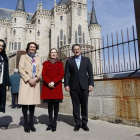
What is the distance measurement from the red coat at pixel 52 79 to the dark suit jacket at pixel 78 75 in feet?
0.55

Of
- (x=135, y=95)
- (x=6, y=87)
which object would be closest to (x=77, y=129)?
(x=135, y=95)

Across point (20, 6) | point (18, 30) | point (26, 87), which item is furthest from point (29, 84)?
point (20, 6)

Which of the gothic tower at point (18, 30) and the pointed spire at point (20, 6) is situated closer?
the gothic tower at point (18, 30)

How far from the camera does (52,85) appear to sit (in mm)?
3303

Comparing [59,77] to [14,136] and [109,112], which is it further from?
[109,112]

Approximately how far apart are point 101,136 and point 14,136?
5.32ft

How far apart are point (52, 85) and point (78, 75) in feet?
1.99

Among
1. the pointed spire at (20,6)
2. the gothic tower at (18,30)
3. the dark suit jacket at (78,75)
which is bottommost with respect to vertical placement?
the dark suit jacket at (78,75)

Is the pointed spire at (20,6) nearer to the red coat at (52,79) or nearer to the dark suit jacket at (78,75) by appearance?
the red coat at (52,79)

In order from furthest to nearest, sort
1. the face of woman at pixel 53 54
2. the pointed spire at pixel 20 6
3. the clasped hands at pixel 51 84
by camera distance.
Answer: the pointed spire at pixel 20 6 < the face of woman at pixel 53 54 < the clasped hands at pixel 51 84

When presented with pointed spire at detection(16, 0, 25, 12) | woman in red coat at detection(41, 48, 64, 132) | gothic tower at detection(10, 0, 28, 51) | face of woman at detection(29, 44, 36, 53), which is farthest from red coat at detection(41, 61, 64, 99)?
pointed spire at detection(16, 0, 25, 12)

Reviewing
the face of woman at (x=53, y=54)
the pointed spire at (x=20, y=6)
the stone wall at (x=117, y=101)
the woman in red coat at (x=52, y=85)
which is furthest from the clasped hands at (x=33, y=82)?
the pointed spire at (x=20, y=6)

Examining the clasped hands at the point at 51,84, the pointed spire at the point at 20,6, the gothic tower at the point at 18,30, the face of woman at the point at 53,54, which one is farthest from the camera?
the pointed spire at the point at 20,6

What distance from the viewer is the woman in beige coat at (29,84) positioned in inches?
131
